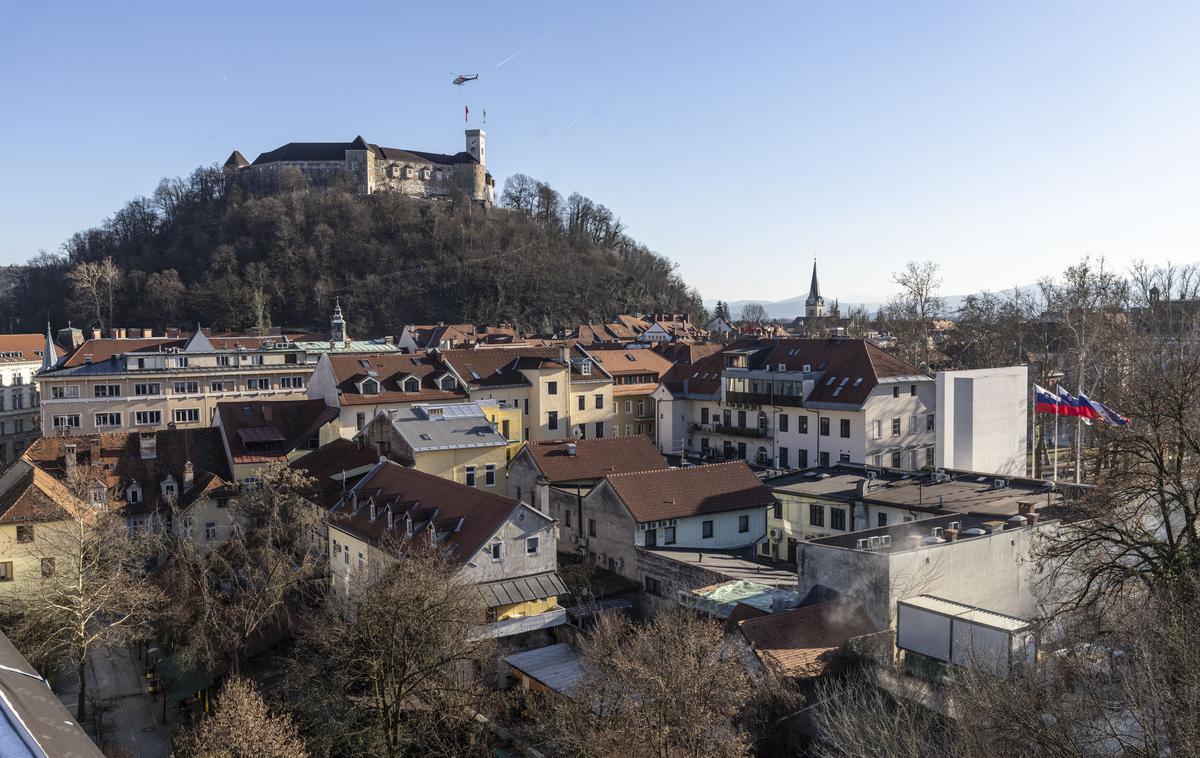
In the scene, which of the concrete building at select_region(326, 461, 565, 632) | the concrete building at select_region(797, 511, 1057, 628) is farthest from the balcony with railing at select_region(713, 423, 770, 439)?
the concrete building at select_region(326, 461, 565, 632)

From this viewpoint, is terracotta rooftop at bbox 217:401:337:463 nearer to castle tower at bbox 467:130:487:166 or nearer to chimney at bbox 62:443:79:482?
chimney at bbox 62:443:79:482

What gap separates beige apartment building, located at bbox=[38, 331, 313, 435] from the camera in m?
57.5

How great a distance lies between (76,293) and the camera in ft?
352

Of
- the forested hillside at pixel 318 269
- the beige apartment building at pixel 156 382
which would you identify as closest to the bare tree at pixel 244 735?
the beige apartment building at pixel 156 382

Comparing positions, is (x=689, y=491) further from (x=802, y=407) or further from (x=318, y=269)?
(x=318, y=269)

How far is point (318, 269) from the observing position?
116188 millimetres

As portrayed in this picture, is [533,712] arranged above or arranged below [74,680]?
above

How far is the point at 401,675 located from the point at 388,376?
28191 millimetres

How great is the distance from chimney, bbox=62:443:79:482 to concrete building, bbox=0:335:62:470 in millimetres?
35849

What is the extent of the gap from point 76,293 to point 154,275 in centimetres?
896

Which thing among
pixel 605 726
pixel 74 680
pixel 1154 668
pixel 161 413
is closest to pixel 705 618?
pixel 605 726

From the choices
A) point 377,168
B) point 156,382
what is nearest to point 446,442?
point 156,382

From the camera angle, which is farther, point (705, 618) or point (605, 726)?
point (705, 618)

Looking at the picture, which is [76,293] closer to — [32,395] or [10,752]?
[32,395]
